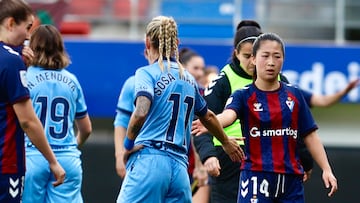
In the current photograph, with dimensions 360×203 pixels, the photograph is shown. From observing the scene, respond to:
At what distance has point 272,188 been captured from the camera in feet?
22.0

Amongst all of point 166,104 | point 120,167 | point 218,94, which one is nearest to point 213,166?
point 218,94

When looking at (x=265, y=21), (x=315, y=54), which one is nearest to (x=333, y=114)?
(x=315, y=54)

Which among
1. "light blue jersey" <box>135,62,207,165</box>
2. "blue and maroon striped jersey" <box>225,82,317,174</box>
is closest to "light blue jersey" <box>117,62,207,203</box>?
"light blue jersey" <box>135,62,207,165</box>

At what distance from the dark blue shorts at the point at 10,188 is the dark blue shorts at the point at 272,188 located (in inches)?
67.2

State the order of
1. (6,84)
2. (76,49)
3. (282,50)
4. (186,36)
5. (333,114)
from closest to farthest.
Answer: (6,84), (282,50), (76,49), (333,114), (186,36)

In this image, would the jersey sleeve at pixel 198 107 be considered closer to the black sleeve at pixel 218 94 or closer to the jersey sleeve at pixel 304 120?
the jersey sleeve at pixel 304 120

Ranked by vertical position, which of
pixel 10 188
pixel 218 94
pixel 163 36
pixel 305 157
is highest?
pixel 163 36

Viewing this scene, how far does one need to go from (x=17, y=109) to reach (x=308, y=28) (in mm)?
10547

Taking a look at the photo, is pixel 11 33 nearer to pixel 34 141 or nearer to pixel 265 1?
pixel 34 141

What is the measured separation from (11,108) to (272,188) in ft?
6.44

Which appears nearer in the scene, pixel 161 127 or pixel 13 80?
pixel 13 80

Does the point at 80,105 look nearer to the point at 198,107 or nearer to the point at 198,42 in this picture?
the point at 198,107

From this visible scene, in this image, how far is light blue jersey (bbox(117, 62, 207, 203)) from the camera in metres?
6.45

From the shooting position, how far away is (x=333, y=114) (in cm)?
1368
